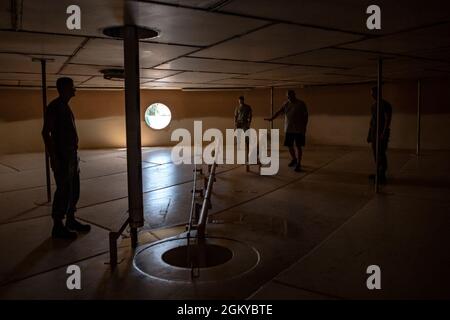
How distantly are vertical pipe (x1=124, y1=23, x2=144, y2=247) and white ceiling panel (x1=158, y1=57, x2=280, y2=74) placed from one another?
163 centimetres

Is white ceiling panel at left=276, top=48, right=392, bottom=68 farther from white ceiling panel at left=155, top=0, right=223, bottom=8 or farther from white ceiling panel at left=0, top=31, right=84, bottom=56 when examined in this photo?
white ceiling panel at left=0, top=31, right=84, bottom=56

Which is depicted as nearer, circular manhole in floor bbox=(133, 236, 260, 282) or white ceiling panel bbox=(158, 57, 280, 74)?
circular manhole in floor bbox=(133, 236, 260, 282)

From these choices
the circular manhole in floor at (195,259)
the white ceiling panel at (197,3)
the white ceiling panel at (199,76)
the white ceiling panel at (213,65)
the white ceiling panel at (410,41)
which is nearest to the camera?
the white ceiling panel at (197,3)

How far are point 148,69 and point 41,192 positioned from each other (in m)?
2.42

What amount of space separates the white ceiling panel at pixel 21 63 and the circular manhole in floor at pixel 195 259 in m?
2.75

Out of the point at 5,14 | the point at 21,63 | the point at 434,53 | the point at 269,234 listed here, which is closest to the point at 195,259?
the point at 269,234

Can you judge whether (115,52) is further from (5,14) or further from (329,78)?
(329,78)

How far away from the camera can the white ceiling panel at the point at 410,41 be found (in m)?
3.14

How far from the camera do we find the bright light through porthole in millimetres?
11516

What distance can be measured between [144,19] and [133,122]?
0.83 meters

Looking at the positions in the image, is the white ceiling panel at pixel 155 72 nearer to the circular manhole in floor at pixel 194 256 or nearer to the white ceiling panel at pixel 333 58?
the white ceiling panel at pixel 333 58

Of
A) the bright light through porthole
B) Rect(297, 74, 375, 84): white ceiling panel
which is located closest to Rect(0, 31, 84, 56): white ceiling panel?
Rect(297, 74, 375, 84): white ceiling panel

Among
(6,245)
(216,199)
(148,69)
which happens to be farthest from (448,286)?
(148,69)

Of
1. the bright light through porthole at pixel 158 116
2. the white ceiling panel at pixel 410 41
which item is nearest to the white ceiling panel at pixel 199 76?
the white ceiling panel at pixel 410 41
